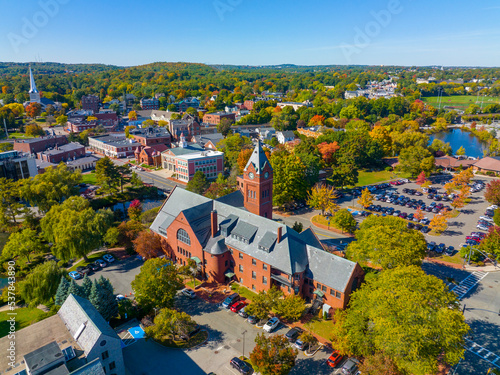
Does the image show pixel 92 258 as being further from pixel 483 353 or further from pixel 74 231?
pixel 483 353

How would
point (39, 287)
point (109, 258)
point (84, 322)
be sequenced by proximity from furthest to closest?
point (109, 258)
point (39, 287)
point (84, 322)

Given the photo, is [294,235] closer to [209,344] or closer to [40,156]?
[209,344]

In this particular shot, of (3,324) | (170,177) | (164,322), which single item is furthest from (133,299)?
(170,177)

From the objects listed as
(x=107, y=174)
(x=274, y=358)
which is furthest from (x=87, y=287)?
(x=107, y=174)

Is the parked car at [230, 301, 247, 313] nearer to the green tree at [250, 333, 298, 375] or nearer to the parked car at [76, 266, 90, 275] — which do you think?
the green tree at [250, 333, 298, 375]

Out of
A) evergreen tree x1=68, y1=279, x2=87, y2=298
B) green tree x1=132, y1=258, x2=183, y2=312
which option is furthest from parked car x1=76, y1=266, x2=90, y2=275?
green tree x1=132, y1=258, x2=183, y2=312

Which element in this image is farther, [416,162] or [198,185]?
[416,162]
